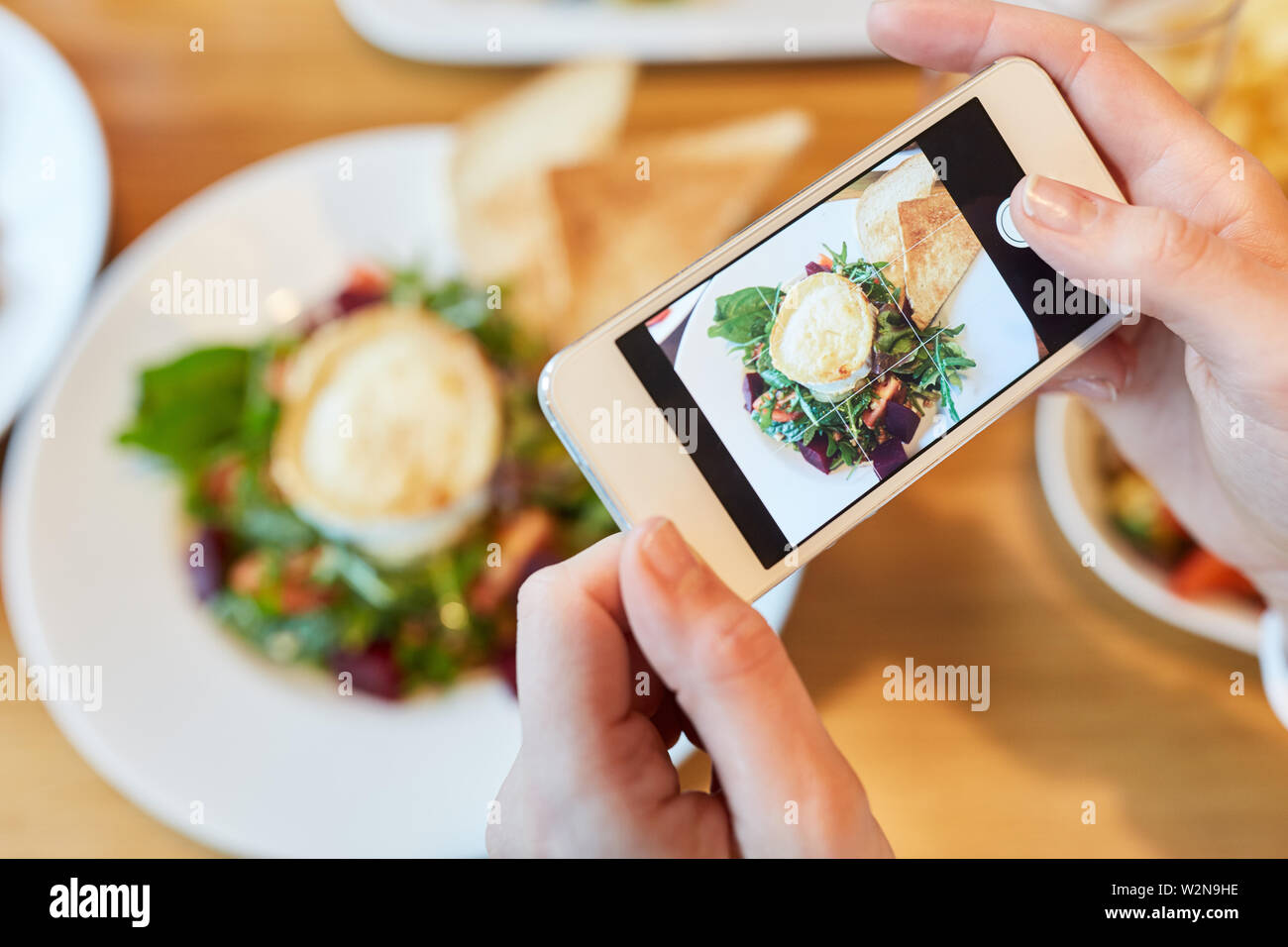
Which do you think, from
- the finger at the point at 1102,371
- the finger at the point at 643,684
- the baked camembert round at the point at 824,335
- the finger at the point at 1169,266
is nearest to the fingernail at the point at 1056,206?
the finger at the point at 1169,266

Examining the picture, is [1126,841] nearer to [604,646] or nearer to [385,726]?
[604,646]

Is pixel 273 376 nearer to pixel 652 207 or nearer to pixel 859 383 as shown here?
pixel 652 207

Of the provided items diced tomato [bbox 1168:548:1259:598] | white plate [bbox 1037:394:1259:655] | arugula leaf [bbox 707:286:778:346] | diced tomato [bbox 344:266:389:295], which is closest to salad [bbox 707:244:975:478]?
arugula leaf [bbox 707:286:778:346]

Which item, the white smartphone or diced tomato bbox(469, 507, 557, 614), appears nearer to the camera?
the white smartphone

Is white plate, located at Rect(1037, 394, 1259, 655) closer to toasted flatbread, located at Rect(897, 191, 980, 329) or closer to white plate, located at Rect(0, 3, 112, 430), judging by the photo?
toasted flatbread, located at Rect(897, 191, 980, 329)

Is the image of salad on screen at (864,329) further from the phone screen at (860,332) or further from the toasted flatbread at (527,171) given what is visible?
the toasted flatbread at (527,171)

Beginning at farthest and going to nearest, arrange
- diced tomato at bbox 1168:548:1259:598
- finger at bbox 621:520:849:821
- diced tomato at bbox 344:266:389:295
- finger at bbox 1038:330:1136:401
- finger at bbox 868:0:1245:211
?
diced tomato at bbox 344:266:389:295, diced tomato at bbox 1168:548:1259:598, finger at bbox 1038:330:1136:401, finger at bbox 868:0:1245:211, finger at bbox 621:520:849:821

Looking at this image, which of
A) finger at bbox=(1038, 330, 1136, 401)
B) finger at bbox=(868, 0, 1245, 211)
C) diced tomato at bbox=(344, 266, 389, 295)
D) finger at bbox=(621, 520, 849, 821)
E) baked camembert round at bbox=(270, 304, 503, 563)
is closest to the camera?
finger at bbox=(621, 520, 849, 821)

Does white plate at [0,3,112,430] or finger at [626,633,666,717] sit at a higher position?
white plate at [0,3,112,430]

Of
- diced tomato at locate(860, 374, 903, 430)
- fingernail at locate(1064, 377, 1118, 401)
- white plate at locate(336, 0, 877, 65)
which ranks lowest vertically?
diced tomato at locate(860, 374, 903, 430)
